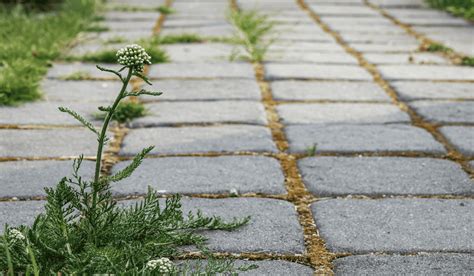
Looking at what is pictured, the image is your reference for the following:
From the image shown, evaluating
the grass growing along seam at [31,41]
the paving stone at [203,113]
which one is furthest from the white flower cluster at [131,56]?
the grass growing along seam at [31,41]

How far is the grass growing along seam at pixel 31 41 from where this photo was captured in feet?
11.4

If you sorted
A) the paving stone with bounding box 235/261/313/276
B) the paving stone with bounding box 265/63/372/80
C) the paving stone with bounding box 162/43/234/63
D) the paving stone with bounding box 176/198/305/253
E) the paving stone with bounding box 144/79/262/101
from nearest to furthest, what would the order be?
the paving stone with bounding box 235/261/313/276 → the paving stone with bounding box 176/198/305/253 → the paving stone with bounding box 144/79/262/101 → the paving stone with bounding box 265/63/372/80 → the paving stone with bounding box 162/43/234/63

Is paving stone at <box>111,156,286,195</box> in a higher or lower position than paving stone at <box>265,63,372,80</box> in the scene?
higher

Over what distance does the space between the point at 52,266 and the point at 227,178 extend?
0.97m

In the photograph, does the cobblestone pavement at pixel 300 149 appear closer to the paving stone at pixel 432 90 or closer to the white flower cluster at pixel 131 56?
the paving stone at pixel 432 90

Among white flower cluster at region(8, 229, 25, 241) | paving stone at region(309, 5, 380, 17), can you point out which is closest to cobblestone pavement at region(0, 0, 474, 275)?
white flower cluster at region(8, 229, 25, 241)

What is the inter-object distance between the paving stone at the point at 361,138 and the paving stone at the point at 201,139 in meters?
0.13

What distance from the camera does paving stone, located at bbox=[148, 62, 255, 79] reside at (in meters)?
4.06

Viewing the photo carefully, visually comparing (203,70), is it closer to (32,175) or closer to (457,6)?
(32,175)

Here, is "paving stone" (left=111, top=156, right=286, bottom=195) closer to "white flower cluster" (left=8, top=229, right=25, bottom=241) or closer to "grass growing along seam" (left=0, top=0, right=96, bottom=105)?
"white flower cluster" (left=8, top=229, right=25, bottom=241)

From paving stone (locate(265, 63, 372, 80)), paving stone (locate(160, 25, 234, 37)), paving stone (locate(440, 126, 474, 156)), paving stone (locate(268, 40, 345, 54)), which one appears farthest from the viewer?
paving stone (locate(160, 25, 234, 37))

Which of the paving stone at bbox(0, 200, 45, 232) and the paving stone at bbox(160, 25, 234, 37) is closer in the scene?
the paving stone at bbox(0, 200, 45, 232)

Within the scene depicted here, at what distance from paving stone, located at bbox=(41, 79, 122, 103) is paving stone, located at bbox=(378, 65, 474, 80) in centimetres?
148

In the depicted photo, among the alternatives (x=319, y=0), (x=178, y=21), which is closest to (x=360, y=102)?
(x=178, y=21)
